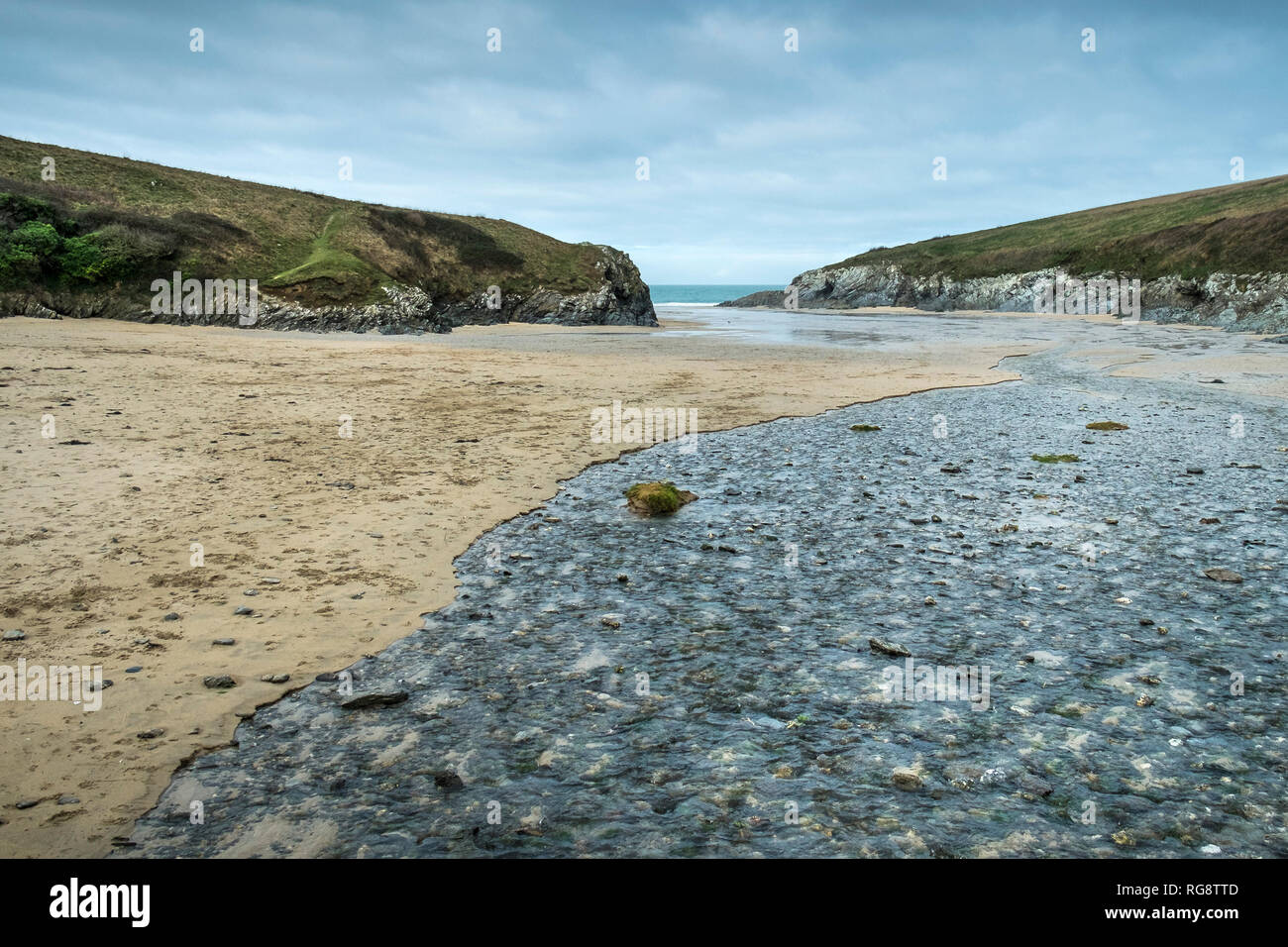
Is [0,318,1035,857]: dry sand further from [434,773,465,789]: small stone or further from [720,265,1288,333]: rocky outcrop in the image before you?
[720,265,1288,333]: rocky outcrop

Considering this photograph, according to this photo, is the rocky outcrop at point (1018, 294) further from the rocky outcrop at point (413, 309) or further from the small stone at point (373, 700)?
the small stone at point (373, 700)

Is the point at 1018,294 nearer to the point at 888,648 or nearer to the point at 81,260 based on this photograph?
the point at 81,260

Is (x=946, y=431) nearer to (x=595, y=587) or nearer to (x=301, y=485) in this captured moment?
(x=595, y=587)

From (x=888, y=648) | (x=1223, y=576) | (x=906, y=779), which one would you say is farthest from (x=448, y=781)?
(x=1223, y=576)

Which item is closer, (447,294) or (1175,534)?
(1175,534)

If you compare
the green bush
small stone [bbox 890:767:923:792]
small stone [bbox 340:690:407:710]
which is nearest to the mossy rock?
small stone [bbox 340:690:407:710]

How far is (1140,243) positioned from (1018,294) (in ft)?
49.2

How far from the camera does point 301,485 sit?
11.6 meters

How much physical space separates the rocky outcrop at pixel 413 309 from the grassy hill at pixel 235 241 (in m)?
0.73

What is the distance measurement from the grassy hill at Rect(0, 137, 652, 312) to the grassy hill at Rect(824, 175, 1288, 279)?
2136 inches
